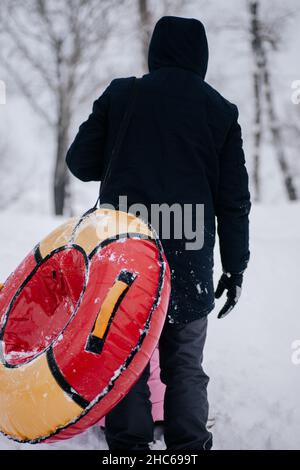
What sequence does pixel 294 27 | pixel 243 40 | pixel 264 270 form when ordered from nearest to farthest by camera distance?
pixel 264 270 → pixel 294 27 → pixel 243 40

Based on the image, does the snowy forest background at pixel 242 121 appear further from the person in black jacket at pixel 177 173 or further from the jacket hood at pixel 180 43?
the jacket hood at pixel 180 43

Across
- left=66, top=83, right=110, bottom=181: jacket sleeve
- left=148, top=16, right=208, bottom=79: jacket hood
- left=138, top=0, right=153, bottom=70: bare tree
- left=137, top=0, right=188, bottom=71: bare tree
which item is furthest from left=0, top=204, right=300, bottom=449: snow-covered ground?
left=137, top=0, right=188, bottom=71: bare tree

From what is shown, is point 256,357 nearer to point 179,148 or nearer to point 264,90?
point 179,148

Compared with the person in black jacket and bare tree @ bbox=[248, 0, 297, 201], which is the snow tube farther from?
bare tree @ bbox=[248, 0, 297, 201]

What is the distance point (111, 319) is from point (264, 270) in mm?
3989

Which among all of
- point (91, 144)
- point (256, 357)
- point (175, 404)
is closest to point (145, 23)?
point (256, 357)

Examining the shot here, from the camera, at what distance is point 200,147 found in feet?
6.58

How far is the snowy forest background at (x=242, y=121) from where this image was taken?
9.72 feet

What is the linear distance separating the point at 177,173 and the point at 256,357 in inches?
83.5

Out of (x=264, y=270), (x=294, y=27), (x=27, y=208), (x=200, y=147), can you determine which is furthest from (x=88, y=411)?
(x=27, y=208)

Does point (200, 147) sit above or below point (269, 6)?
below

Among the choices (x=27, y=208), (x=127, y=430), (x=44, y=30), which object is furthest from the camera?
(x=27, y=208)

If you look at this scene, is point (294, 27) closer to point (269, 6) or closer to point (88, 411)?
point (269, 6)

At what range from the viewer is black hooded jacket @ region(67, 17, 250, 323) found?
6.51 ft
